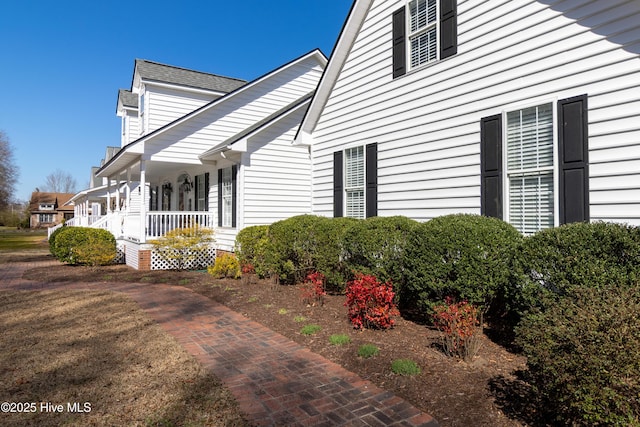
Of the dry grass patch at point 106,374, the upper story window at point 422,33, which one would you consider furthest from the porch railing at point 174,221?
the upper story window at point 422,33

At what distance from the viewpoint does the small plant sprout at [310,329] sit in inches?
219

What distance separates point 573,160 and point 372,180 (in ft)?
13.6

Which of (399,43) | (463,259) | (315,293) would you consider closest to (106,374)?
(315,293)

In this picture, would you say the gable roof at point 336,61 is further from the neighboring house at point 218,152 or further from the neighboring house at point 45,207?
the neighboring house at point 45,207

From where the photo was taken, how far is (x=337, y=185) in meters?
9.63

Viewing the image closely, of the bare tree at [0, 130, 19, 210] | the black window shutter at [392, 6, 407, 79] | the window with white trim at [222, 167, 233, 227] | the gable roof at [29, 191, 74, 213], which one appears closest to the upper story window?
the black window shutter at [392, 6, 407, 79]

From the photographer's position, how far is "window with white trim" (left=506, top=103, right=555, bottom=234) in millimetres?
5430

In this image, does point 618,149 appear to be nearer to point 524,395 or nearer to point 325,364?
point 524,395

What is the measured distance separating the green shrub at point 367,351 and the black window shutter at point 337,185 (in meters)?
5.01

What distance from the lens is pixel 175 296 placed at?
8562 mm

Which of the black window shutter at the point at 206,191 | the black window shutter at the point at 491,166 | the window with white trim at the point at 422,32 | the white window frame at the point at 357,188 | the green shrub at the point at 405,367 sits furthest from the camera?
the black window shutter at the point at 206,191

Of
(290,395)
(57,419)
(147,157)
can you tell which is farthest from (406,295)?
(147,157)

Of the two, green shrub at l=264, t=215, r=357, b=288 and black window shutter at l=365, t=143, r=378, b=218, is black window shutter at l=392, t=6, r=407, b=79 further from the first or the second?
green shrub at l=264, t=215, r=357, b=288

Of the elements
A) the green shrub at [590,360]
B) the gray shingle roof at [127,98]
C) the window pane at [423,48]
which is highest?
the gray shingle roof at [127,98]
